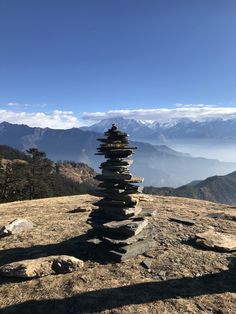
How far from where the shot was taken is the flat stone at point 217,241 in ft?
55.6

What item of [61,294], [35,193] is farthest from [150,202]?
[35,193]

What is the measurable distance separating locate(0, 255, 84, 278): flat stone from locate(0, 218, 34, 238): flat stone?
5117 millimetres

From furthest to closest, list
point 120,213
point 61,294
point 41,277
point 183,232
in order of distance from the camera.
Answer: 1. point 183,232
2. point 120,213
3. point 41,277
4. point 61,294

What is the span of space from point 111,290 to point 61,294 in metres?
1.54

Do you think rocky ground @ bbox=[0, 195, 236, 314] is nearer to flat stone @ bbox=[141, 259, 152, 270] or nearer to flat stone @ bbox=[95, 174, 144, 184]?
flat stone @ bbox=[141, 259, 152, 270]

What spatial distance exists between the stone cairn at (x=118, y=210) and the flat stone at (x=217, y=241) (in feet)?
7.39

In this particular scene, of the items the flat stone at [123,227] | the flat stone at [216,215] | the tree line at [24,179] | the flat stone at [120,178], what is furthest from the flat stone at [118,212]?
the tree line at [24,179]

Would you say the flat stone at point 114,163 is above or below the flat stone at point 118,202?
above

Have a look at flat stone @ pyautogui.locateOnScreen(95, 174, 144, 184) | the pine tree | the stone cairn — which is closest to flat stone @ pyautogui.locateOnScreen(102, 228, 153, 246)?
the stone cairn

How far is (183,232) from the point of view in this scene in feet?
63.4

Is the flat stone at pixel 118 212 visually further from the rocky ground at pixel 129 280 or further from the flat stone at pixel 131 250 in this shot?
the rocky ground at pixel 129 280

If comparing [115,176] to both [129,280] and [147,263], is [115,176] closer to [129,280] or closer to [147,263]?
[147,263]

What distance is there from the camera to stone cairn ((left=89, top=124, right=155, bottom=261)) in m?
15.9

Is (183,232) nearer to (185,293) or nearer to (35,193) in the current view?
(185,293)
